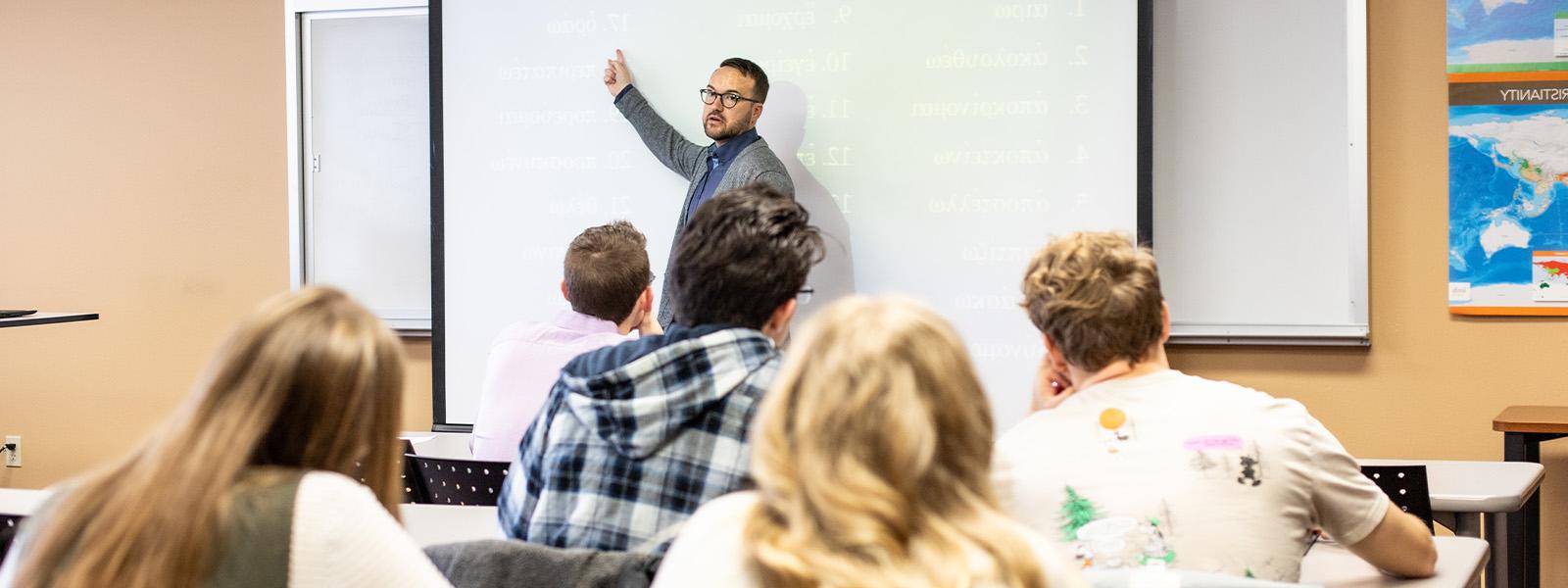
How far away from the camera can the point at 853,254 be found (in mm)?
3930

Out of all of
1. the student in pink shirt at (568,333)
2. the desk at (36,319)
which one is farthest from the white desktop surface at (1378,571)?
the desk at (36,319)

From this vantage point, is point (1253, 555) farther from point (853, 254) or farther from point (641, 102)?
point (641, 102)

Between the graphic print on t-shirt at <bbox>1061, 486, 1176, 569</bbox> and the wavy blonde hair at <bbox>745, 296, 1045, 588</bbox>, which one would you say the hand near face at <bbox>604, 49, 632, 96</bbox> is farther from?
the wavy blonde hair at <bbox>745, 296, 1045, 588</bbox>

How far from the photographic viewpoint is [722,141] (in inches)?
153

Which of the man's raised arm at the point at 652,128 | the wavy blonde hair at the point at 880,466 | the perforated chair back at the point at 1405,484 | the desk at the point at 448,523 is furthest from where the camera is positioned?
the man's raised arm at the point at 652,128

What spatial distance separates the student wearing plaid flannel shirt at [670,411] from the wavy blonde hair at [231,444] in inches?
11.8

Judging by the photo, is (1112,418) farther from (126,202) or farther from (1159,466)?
(126,202)

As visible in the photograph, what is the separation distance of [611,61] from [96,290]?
2262 millimetres

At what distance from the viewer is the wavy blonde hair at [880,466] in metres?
0.96

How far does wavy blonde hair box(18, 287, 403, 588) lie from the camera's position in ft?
3.64

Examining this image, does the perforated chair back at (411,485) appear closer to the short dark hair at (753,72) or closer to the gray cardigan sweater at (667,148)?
the gray cardigan sweater at (667,148)

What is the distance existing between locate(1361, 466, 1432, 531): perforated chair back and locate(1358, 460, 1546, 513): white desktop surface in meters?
0.07

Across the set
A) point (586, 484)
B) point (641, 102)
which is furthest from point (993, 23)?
point (586, 484)

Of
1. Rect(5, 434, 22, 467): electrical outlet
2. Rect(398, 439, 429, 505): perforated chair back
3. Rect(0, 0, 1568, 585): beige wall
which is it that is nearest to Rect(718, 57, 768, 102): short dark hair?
Rect(0, 0, 1568, 585): beige wall
